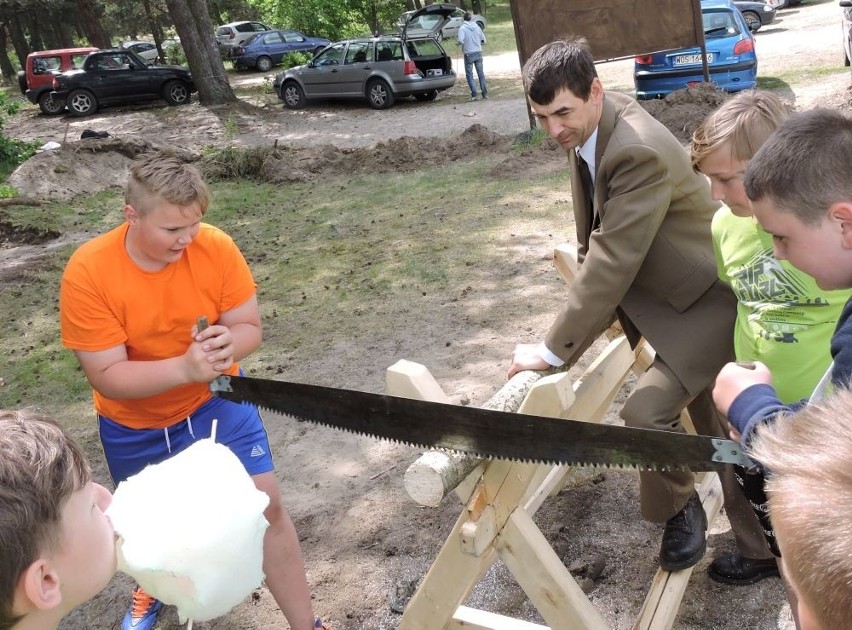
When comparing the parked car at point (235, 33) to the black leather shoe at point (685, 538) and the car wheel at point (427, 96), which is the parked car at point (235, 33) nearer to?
the car wheel at point (427, 96)

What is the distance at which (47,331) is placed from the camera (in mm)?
7402

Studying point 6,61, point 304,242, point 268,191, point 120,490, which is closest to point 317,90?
point 268,191

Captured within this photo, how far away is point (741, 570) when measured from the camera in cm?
342

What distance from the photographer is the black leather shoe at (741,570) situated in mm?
3404

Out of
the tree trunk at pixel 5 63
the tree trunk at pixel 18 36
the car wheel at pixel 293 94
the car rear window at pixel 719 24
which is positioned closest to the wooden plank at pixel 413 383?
the car rear window at pixel 719 24

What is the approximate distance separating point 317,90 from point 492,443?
19.8m

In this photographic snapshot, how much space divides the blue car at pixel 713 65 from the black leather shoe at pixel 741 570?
38.6 ft

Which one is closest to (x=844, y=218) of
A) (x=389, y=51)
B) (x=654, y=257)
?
(x=654, y=257)

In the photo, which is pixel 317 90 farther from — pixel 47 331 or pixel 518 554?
pixel 518 554

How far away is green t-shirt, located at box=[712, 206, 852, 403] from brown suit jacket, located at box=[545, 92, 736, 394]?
0.24 meters

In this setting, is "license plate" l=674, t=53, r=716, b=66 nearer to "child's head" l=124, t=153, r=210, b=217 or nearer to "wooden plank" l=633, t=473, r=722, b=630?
"wooden plank" l=633, t=473, r=722, b=630

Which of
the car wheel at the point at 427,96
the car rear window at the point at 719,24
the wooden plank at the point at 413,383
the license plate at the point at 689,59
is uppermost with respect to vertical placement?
the wooden plank at the point at 413,383

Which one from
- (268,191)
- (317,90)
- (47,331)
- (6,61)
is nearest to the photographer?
(47,331)

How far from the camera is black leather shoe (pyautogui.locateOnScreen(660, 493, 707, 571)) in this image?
3188 millimetres
